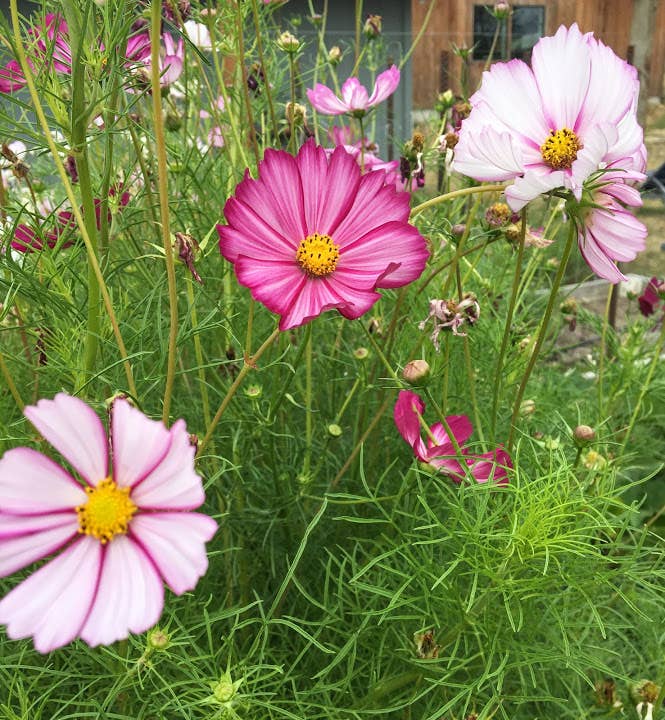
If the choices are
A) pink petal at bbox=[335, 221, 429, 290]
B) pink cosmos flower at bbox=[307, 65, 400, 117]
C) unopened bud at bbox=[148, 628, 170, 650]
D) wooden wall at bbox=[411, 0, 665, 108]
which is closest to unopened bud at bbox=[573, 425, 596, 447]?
pink petal at bbox=[335, 221, 429, 290]

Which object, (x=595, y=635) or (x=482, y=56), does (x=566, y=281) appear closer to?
(x=482, y=56)

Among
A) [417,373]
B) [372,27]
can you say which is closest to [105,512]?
[417,373]

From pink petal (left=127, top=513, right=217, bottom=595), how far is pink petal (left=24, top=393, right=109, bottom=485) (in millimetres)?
34

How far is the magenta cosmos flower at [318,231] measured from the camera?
465 mm

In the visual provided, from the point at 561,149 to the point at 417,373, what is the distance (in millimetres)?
173

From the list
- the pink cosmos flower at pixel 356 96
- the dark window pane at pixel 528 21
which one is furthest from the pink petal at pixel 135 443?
the dark window pane at pixel 528 21

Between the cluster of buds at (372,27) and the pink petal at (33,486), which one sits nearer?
the pink petal at (33,486)

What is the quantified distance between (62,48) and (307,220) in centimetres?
25

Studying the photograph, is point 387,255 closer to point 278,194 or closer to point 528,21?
point 278,194

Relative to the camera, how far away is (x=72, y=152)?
16.7 inches

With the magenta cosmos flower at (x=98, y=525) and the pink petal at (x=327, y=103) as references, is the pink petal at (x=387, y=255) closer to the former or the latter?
the magenta cosmos flower at (x=98, y=525)

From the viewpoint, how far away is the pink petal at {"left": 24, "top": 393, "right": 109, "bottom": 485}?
311mm

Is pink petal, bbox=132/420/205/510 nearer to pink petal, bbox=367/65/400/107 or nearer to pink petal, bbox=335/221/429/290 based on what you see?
pink petal, bbox=335/221/429/290

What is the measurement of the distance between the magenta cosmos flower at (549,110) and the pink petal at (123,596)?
0.29m
